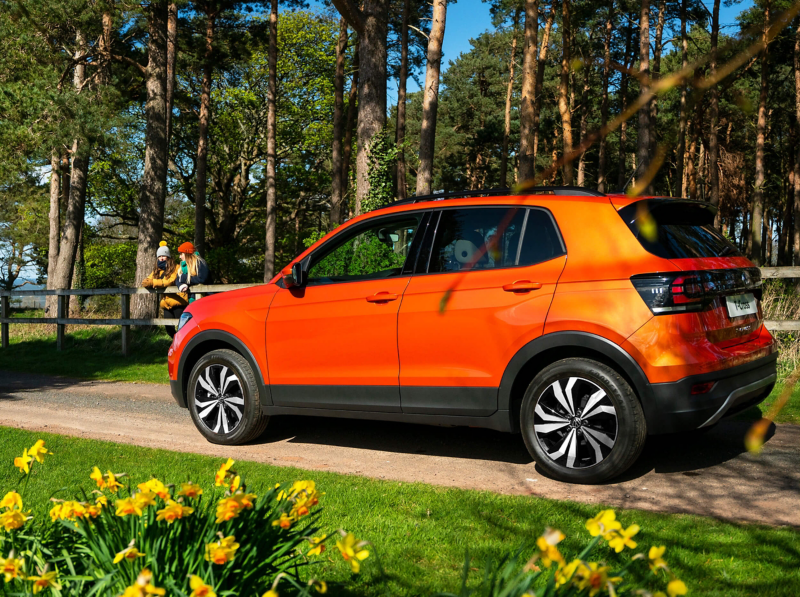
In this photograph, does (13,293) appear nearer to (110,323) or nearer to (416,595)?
(110,323)

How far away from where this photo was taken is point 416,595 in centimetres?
306

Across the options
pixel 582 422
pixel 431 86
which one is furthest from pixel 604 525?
pixel 431 86

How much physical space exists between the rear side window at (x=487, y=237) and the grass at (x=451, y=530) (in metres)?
1.58

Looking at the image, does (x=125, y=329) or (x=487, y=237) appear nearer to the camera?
(x=487, y=237)

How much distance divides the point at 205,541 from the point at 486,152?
48576mm

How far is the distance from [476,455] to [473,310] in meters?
1.40

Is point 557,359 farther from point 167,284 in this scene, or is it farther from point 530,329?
point 167,284

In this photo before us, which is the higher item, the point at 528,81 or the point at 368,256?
the point at 528,81

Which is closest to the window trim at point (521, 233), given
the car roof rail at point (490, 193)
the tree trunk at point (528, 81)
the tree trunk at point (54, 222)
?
the car roof rail at point (490, 193)

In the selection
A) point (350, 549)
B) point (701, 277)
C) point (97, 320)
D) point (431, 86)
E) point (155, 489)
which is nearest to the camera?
point (350, 549)

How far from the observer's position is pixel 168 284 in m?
13.4

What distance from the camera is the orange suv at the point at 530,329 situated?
4672 mm

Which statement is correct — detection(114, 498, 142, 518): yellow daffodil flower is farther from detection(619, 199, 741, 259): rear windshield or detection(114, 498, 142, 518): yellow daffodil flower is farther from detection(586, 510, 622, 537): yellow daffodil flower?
detection(619, 199, 741, 259): rear windshield

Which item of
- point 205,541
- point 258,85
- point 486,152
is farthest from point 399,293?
point 486,152
